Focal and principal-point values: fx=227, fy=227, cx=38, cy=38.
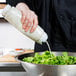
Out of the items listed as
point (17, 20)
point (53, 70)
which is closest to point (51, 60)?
point (53, 70)

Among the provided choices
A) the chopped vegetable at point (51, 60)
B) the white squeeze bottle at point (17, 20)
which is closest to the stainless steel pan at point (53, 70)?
the chopped vegetable at point (51, 60)

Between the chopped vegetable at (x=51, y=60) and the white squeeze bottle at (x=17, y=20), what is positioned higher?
the white squeeze bottle at (x=17, y=20)

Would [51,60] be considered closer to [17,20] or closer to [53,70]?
[53,70]

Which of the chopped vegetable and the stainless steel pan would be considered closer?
the stainless steel pan

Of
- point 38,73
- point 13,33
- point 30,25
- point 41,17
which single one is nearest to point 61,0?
point 41,17

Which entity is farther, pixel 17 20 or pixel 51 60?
pixel 17 20

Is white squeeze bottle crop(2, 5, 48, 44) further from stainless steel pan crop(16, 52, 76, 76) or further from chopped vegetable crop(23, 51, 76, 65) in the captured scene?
stainless steel pan crop(16, 52, 76, 76)

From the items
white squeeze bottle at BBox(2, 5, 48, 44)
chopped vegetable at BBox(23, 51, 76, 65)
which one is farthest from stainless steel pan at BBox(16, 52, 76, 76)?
white squeeze bottle at BBox(2, 5, 48, 44)

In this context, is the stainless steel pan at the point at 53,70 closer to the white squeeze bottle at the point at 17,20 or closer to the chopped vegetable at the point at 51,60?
the chopped vegetable at the point at 51,60

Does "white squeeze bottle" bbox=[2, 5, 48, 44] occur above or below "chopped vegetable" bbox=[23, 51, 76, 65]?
above

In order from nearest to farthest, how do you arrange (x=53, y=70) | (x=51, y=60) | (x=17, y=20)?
(x=53, y=70) → (x=51, y=60) → (x=17, y=20)

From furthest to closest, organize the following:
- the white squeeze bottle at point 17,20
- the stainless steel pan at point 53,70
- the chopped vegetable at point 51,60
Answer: the white squeeze bottle at point 17,20, the chopped vegetable at point 51,60, the stainless steel pan at point 53,70

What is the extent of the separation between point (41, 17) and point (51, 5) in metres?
0.13

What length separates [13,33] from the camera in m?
2.99
